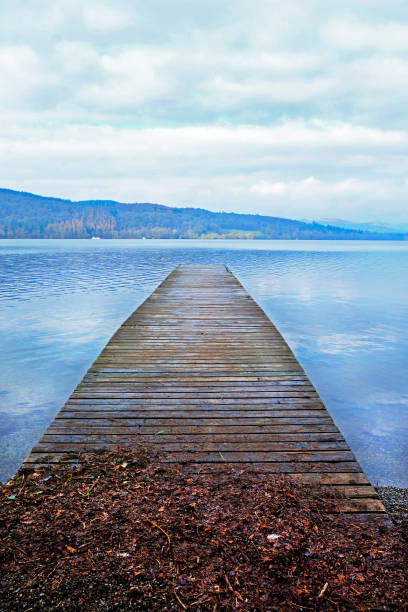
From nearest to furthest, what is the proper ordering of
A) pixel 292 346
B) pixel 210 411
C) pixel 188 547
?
pixel 188 547 < pixel 210 411 < pixel 292 346

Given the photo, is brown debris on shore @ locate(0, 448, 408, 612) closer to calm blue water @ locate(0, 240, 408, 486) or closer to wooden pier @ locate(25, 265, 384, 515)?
wooden pier @ locate(25, 265, 384, 515)

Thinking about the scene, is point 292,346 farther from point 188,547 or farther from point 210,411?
point 188,547

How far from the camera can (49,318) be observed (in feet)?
57.5

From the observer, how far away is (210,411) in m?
5.04

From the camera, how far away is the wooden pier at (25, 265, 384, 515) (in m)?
3.93

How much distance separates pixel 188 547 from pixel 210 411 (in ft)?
7.56

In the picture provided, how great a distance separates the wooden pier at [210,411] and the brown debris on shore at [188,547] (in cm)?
36

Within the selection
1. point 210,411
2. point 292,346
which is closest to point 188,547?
point 210,411

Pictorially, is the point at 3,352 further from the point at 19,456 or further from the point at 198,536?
the point at 198,536

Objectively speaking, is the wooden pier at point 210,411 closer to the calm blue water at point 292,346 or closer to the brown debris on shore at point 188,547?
the brown debris on shore at point 188,547

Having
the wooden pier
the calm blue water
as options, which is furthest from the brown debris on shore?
the calm blue water

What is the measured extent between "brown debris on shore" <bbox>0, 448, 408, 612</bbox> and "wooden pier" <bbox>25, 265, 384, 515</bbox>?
0.36 metres

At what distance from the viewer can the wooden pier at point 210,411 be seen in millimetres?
3928

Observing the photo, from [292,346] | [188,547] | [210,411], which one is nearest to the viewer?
[188,547]
